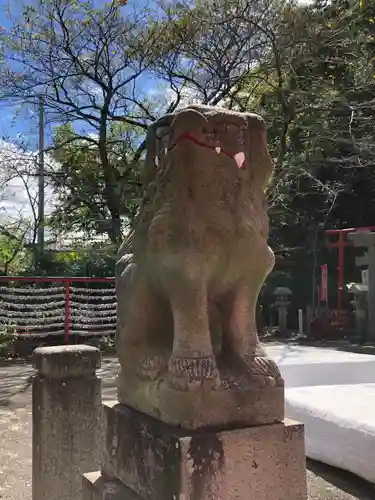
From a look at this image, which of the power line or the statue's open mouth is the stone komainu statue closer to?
the statue's open mouth

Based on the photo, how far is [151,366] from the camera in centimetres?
195

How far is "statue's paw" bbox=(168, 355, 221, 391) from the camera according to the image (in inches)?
69.2

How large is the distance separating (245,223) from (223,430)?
700 mm

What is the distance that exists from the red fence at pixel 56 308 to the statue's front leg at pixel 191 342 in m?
7.26

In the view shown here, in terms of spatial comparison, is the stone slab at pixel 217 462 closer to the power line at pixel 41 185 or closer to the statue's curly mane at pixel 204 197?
the statue's curly mane at pixel 204 197

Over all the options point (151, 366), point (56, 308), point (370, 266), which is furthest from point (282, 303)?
point (151, 366)

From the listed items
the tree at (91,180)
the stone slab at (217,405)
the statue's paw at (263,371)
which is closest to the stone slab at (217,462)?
the stone slab at (217,405)

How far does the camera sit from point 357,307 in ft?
35.7

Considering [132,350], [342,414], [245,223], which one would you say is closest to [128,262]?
[132,350]

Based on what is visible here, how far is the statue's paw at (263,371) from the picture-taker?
1866mm

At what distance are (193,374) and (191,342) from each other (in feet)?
0.36

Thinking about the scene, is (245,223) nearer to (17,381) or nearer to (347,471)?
(347,471)

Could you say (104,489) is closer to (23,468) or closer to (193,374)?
(193,374)

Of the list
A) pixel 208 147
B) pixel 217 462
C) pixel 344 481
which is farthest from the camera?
pixel 344 481
